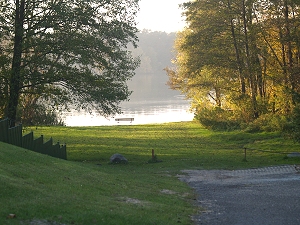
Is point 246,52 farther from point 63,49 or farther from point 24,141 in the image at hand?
point 24,141

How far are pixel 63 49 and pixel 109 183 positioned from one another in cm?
1295

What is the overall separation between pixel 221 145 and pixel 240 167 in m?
11.3

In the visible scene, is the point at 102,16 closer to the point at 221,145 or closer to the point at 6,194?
the point at 221,145

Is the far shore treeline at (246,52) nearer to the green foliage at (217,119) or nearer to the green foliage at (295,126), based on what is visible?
the green foliage at (217,119)

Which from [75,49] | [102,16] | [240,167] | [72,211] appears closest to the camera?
[72,211]

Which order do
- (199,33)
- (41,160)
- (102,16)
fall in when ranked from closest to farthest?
(41,160) < (102,16) < (199,33)

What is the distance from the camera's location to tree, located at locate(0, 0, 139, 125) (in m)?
28.0

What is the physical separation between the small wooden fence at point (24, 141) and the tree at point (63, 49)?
3.07m

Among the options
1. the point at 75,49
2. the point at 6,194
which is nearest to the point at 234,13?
the point at 75,49

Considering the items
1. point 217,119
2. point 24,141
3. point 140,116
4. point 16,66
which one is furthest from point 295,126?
point 140,116

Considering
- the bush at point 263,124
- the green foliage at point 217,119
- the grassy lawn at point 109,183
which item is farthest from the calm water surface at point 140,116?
the grassy lawn at point 109,183

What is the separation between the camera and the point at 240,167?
25812mm

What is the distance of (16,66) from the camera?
28031 mm

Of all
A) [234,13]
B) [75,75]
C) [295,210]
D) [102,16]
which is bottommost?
[295,210]
